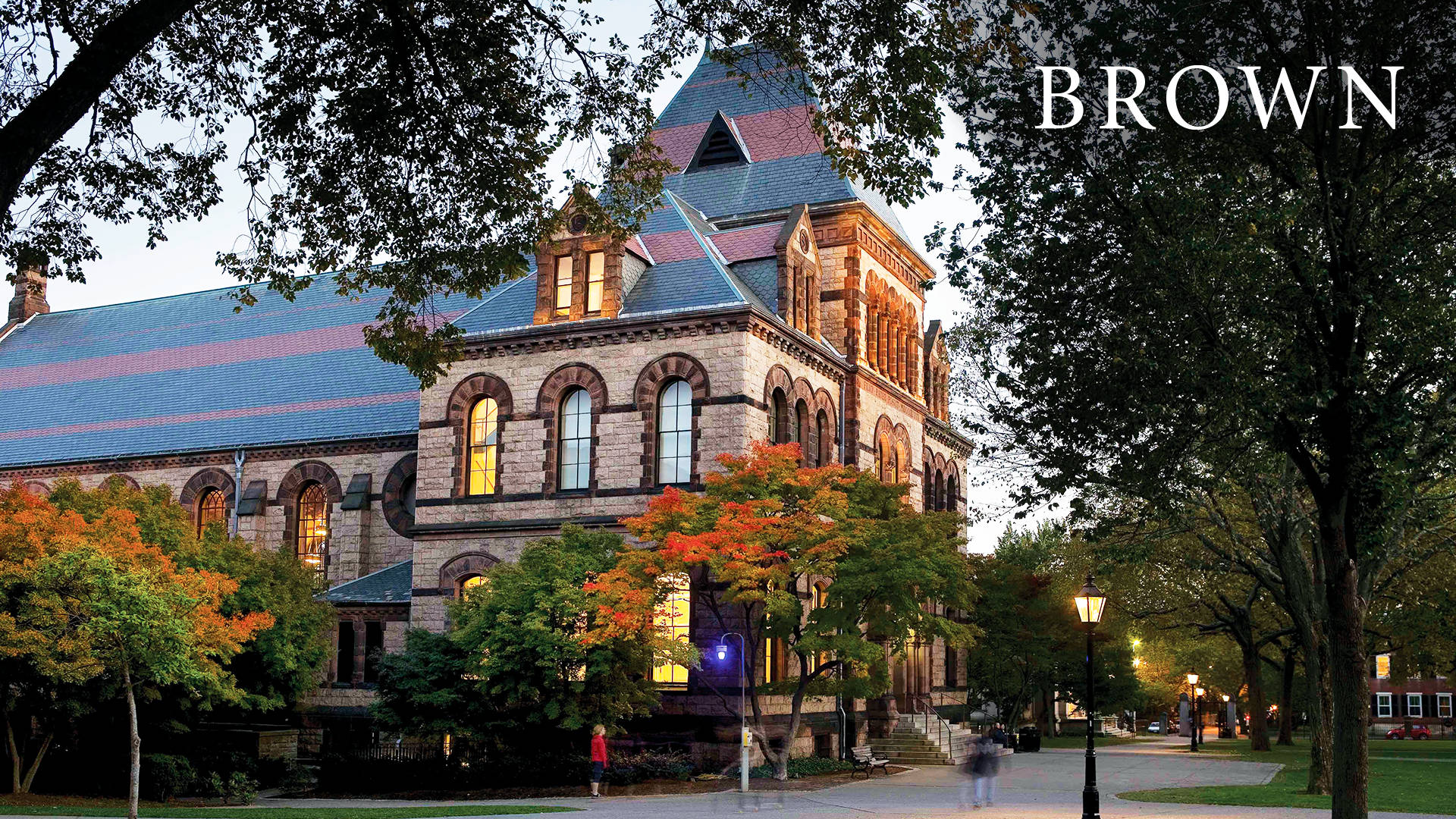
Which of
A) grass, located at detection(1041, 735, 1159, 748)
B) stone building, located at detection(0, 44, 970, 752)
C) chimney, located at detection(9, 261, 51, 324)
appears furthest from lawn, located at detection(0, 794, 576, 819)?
grass, located at detection(1041, 735, 1159, 748)

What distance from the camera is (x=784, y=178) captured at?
138 feet

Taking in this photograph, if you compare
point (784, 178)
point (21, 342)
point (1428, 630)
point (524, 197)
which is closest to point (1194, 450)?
point (524, 197)

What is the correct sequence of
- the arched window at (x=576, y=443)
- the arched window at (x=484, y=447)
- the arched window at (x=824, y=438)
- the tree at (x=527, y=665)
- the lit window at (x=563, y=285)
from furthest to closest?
1. the arched window at (x=824, y=438)
2. the arched window at (x=484, y=447)
3. the lit window at (x=563, y=285)
4. the arched window at (x=576, y=443)
5. the tree at (x=527, y=665)

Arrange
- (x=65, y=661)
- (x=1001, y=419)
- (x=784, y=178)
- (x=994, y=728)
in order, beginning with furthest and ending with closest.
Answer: (x=994, y=728) → (x=784, y=178) → (x=65, y=661) → (x=1001, y=419)

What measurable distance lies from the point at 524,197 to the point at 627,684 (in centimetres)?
1608

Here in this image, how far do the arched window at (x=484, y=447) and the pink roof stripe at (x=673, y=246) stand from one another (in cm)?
596

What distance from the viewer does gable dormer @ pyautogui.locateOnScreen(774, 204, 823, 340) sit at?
36.6 m

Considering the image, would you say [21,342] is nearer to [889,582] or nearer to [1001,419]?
[889,582]

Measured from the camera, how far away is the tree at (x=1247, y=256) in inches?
672

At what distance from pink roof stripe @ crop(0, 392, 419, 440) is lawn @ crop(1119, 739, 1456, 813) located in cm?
2661

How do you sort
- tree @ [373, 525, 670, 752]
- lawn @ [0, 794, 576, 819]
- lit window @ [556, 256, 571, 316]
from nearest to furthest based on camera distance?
lawn @ [0, 794, 576, 819] → tree @ [373, 525, 670, 752] → lit window @ [556, 256, 571, 316]

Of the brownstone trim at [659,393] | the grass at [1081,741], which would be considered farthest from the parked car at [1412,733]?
the brownstone trim at [659,393]

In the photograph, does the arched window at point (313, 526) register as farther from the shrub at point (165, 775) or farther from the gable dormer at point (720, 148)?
the gable dormer at point (720, 148)

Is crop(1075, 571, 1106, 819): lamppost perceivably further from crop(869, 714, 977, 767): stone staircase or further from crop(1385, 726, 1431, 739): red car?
crop(1385, 726, 1431, 739): red car
